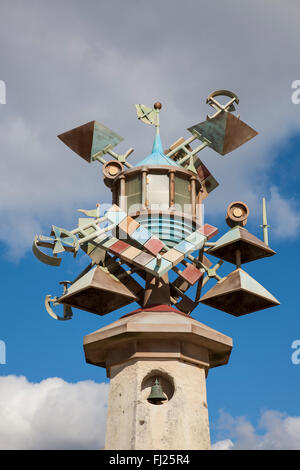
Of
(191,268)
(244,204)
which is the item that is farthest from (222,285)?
(244,204)

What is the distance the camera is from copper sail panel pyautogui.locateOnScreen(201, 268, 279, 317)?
1471 cm

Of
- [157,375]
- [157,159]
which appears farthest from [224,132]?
[157,375]

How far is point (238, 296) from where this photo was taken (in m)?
15.2

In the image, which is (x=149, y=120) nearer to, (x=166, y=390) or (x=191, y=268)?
(x=191, y=268)

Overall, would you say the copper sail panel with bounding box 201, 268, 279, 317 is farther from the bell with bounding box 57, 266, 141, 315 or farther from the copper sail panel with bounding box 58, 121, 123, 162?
the copper sail panel with bounding box 58, 121, 123, 162

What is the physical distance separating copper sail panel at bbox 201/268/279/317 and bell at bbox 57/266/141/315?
1.60 meters

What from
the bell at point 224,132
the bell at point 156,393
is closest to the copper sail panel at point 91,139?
the bell at point 224,132

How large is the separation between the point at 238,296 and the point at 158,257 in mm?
A: 2201

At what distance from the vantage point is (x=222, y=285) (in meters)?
15.0

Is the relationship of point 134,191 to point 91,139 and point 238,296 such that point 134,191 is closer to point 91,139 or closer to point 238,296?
point 91,139

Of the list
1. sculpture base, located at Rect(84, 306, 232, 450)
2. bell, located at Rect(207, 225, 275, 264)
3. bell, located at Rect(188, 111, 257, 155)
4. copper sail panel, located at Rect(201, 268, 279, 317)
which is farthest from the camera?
bell, located at Rect(188, 111, 257, 155)

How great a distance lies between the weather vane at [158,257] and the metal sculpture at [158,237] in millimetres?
23

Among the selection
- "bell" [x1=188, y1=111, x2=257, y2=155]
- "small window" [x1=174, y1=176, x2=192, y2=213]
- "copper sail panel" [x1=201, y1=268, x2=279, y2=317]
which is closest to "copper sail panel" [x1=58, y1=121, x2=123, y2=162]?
"bell" [x1=188, y1=111, x2=257, y2=155]
